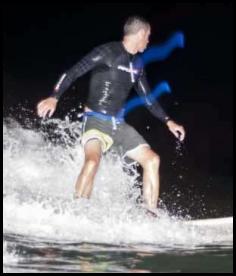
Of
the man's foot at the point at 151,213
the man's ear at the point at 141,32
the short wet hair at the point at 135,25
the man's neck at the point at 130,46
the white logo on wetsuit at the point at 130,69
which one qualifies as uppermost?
the short wet hair at the point at 135,25

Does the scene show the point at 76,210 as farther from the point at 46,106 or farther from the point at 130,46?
the point at 130,46

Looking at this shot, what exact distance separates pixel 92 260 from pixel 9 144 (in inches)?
146

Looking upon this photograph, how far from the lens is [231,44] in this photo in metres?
10.2

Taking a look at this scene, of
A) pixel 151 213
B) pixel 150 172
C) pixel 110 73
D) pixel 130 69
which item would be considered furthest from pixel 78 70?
pixel 151 213

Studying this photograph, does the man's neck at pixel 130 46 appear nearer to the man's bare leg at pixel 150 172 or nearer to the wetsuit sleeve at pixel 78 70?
the wetsuit sleeve at pixel 78 70

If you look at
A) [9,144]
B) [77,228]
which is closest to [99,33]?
[9,144]

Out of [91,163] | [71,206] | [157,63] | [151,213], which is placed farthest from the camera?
[157,63]

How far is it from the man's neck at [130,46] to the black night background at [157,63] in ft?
18.7

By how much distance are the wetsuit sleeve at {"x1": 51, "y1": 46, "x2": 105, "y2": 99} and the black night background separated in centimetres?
582

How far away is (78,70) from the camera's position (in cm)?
381

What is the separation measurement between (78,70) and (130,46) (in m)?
0.40

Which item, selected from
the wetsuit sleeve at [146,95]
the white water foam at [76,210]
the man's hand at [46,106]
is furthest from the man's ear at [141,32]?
the white water foam at [76,210]

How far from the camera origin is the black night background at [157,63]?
9891 mm

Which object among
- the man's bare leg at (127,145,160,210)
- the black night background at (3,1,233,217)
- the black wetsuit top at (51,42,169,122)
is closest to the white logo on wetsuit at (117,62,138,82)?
the black wetsuit top at (51,42,169,122)
